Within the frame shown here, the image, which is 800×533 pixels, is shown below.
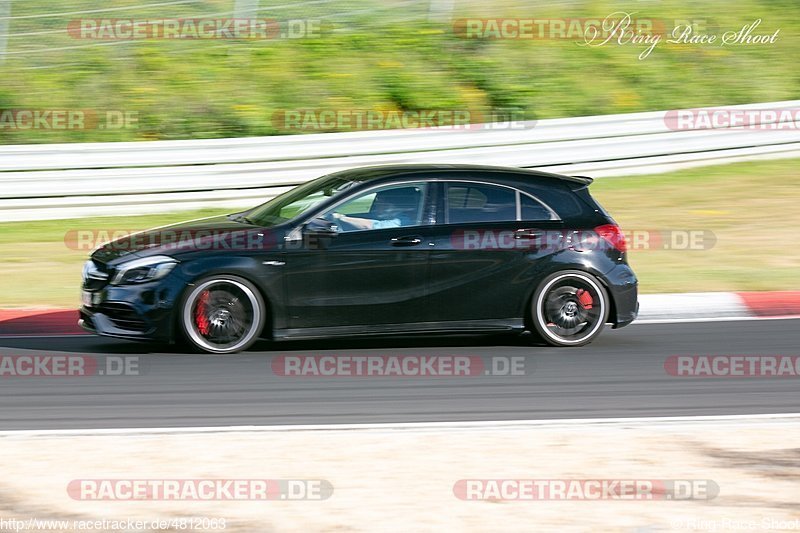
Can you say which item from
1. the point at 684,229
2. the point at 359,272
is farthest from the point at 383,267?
the point at 684,229

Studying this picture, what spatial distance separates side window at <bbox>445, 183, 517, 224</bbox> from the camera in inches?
345

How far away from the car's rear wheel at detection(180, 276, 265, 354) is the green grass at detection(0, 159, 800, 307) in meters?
2.26

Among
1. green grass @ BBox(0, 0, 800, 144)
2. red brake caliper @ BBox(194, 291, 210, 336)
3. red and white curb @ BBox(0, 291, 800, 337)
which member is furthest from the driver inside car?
green grass @ BBox(0, 0, 800, 144)

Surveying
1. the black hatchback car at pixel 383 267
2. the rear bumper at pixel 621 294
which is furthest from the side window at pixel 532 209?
the rear bumper at pixel 621 294

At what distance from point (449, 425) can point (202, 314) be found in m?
2.51

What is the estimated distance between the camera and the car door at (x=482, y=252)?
8.63 meters

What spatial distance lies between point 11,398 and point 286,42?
1117 centimetres

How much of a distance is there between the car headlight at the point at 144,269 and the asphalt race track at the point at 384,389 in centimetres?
63

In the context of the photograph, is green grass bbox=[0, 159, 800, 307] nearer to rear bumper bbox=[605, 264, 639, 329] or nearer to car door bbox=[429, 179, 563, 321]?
rear bumper bbox=[605, 264, 639, 329]

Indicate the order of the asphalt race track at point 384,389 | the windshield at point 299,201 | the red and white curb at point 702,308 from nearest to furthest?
the asphalt race track at point 384,389 < the windshield at point 299,201 < the red and white curb at point 702,308

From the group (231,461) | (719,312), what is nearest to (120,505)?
(231,461)

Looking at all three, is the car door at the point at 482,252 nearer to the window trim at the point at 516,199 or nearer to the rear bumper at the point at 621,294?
the window trim at the point at 516,199

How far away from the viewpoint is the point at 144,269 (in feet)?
27.1

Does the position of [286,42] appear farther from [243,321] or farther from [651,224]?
[243,321]
